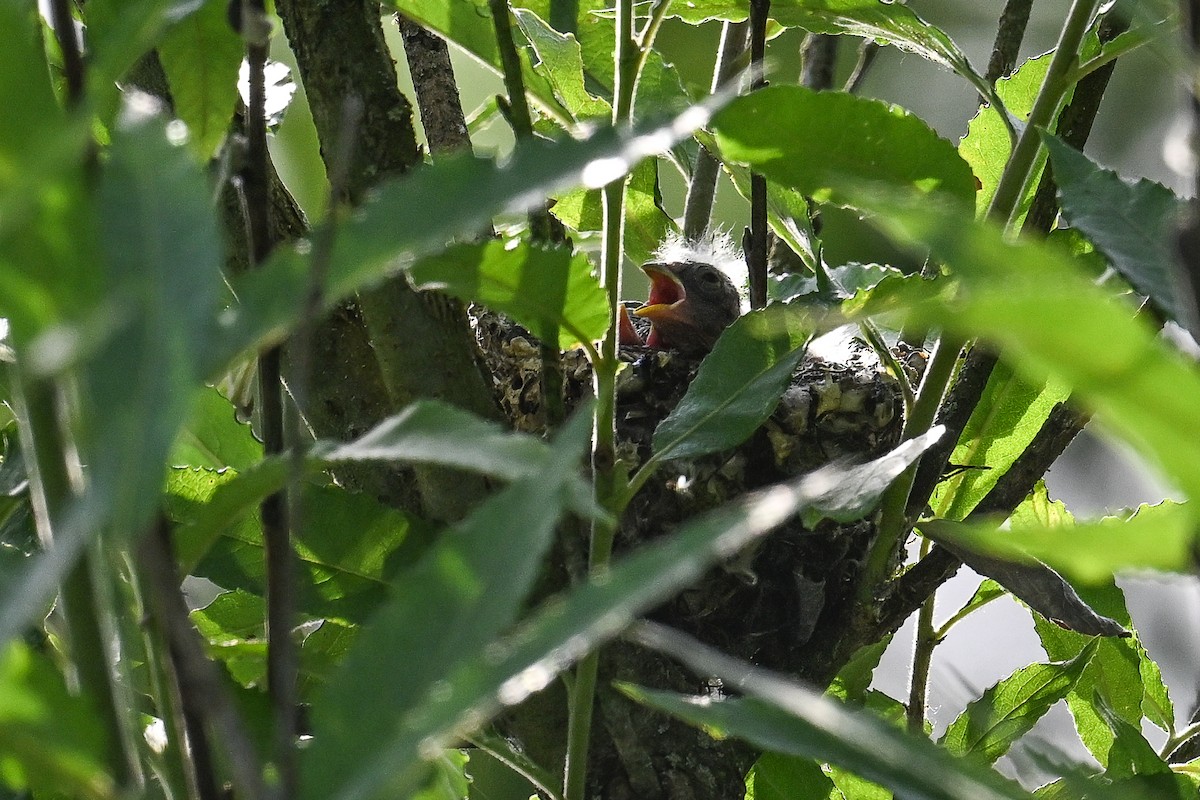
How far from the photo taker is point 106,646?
501 millimetres

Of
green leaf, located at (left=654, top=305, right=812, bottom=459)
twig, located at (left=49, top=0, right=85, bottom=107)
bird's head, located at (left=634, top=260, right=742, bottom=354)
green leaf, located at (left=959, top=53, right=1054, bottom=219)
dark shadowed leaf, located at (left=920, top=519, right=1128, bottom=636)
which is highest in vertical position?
twig, located at (left=49, top=0, right=85, bottom=107)

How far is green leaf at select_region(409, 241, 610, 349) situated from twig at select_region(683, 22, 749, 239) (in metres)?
0.91

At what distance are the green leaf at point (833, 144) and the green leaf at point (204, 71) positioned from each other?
0.28 meters

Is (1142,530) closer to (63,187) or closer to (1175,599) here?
(63,187)

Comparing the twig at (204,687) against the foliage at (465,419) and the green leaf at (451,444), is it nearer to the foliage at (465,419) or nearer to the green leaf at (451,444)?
the foliage at (465,419)

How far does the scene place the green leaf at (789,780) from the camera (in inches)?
41.9

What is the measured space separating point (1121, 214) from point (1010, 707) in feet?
2.24

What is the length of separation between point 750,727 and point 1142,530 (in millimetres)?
192

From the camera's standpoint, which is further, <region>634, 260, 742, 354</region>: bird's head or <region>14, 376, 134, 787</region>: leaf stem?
<region>634, 260, 742, 354</region>: bird's head

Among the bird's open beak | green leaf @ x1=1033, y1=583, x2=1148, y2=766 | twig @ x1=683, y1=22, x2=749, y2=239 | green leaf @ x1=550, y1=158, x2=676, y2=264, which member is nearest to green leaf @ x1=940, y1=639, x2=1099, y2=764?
green leaf @ x1=1033, y1=583, x2=1148, y2=766

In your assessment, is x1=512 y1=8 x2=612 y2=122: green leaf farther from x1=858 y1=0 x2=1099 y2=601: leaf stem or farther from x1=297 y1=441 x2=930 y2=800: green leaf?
x1=297 y1=441 x2=930 y2=800: green leaf

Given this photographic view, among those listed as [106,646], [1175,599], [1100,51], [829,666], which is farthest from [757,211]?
[1175,599]

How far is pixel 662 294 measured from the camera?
2.70m

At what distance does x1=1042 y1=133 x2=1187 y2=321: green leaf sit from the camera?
66cm
